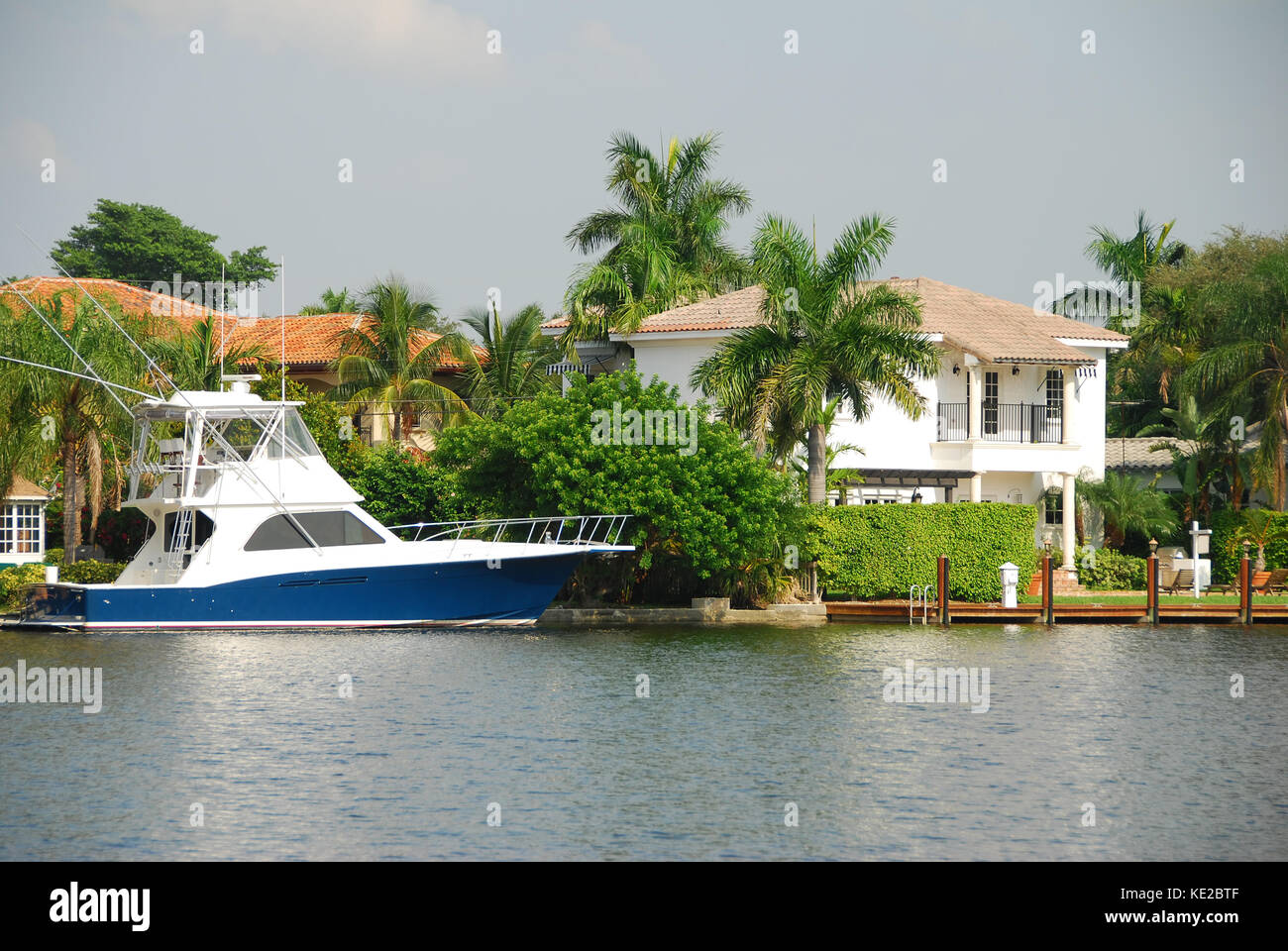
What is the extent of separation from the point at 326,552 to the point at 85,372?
9.07 metres

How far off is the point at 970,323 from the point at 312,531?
21.3 m

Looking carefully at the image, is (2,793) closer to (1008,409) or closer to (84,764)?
(84,764)

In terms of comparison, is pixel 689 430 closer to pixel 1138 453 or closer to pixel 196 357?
pixel 196 357

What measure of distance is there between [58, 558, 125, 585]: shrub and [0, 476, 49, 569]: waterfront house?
4308mm

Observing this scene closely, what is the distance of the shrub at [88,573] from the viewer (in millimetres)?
36844

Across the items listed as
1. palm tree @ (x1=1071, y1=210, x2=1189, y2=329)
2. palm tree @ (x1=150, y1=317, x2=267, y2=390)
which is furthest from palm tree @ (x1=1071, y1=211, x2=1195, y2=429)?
palm tree @ (x1=150, y1=317, x2=267, y2=390)

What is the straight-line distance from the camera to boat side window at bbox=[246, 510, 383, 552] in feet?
107

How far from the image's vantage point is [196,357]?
44156mm

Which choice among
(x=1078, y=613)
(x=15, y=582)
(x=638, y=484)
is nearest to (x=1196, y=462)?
(x=1078, y=613)

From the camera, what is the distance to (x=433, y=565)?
32.9 meters

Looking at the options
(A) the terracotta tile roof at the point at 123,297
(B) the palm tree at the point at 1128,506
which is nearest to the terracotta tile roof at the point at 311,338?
(A) the terracotta tile roof at the point at 123,297

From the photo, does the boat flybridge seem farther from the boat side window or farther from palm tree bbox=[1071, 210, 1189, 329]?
palm tree bbox=[1071, 210, 1189, 329]

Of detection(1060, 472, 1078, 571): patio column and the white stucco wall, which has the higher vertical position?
the white stucco wall

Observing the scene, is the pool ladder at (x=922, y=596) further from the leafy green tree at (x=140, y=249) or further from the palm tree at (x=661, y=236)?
the leafy green tree at (x=140, y=249)
